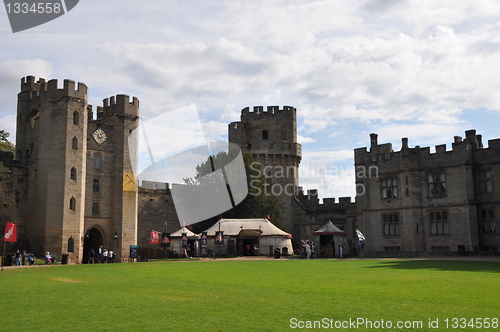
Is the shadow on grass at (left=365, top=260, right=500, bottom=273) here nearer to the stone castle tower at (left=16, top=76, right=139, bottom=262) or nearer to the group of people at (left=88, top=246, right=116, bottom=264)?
the group of people at (left=88, top=246, right=116, bottom=264)

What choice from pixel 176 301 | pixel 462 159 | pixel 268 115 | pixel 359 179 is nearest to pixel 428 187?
pixel 462 159

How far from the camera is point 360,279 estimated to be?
1659 centimetres

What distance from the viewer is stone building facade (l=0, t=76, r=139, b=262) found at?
4281 centimetres

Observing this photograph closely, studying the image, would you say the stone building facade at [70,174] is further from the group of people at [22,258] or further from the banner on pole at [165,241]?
the group of people at [22,258]

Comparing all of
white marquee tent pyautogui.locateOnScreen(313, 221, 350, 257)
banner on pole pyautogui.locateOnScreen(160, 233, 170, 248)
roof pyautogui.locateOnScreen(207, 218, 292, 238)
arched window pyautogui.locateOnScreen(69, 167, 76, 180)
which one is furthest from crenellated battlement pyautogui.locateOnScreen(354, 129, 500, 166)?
arched window pyautogui.locateOnScreen(69, 167, 76, 180)

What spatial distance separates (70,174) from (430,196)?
97.7ft

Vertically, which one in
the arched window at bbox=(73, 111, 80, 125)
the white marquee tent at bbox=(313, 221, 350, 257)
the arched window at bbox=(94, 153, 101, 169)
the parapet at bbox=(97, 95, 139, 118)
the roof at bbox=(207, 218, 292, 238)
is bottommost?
the white marquee tent at bbox=(313, 221, 350, 257)

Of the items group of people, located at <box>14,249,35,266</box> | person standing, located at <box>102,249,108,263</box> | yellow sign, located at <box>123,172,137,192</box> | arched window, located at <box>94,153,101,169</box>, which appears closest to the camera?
group of people, located at <box>14,249,35,266</box>

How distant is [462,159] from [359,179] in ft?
29.2

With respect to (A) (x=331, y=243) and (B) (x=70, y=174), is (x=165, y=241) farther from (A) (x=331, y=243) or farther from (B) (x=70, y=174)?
(A) (x=331, y=243)

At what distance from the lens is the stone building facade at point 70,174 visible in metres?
42.8

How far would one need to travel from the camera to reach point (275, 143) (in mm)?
62219

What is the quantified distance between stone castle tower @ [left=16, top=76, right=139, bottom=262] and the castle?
89mm

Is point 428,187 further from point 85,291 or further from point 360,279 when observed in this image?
point 85,291
